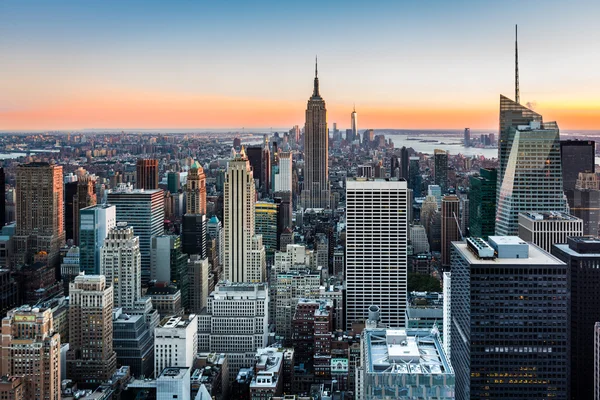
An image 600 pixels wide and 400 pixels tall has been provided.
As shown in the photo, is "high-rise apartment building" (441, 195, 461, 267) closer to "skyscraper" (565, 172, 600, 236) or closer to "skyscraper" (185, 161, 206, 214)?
"skyscraper" (565, 172, 600, 236)

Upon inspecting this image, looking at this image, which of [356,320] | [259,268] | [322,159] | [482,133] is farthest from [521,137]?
[322,159]

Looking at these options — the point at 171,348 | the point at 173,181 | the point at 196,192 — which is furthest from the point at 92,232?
the point at 171,348

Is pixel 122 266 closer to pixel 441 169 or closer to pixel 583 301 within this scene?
pixel 583 301

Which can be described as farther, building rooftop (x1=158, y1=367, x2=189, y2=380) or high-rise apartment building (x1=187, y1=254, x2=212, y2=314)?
high-rise apartment building (x1=187, y1=254, x2=212, y2=314)

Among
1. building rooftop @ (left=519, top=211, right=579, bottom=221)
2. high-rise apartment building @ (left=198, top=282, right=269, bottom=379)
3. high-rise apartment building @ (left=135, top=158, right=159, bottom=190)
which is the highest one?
high-rise apartment building @ (left=135, top=158, right=159, bottom=190)

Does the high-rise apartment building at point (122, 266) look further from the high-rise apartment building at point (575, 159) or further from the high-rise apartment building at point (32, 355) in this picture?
the high-rise apartment building at point (575, 159)

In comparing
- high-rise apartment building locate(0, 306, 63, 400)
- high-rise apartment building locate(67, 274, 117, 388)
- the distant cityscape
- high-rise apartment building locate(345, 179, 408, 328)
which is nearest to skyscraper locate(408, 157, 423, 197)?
the distant cityscape
